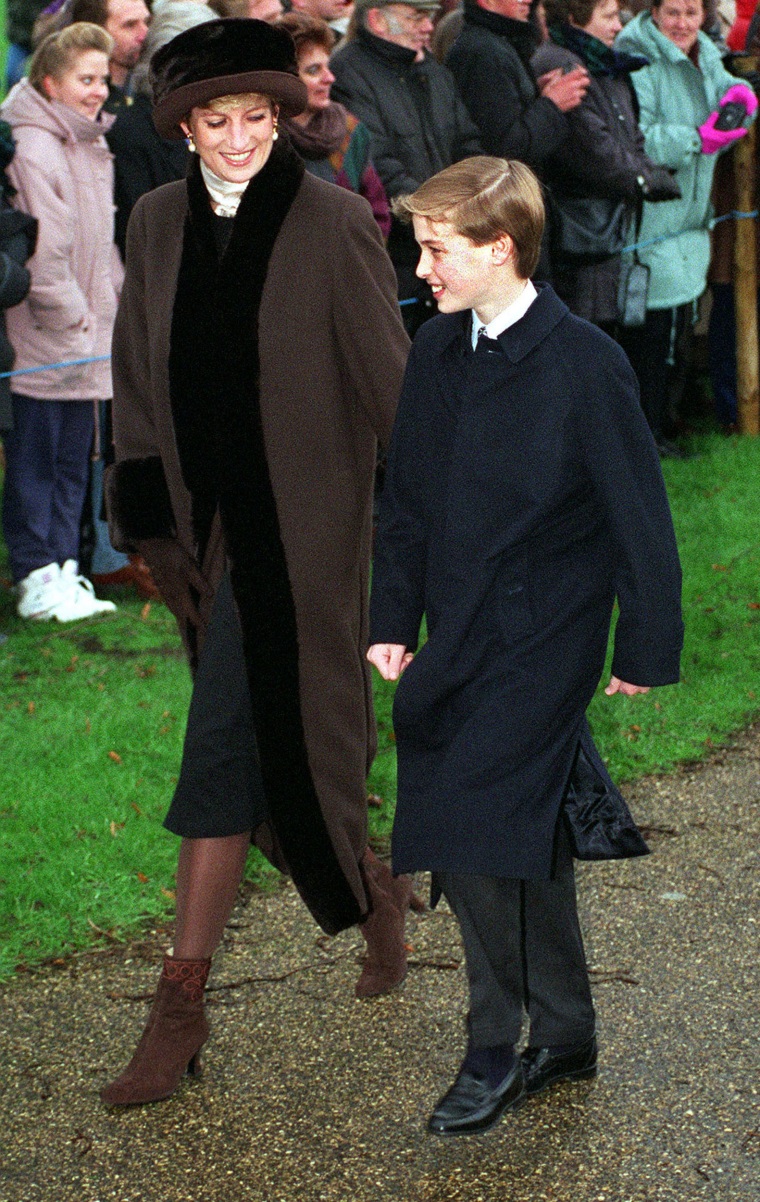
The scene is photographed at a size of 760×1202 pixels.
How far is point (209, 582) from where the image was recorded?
3977 millimetres

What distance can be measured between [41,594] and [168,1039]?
13.3 ft

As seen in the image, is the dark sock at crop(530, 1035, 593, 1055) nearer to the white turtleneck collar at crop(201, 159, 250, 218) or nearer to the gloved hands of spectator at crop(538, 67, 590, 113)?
the white turtleneck collar at crop(201, 159, 250, 218)

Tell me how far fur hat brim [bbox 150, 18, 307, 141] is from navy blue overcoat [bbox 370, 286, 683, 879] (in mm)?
632

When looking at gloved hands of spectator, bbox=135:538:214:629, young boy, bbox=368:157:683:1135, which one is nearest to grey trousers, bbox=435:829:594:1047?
young boy, bbox=368:157:683:1135

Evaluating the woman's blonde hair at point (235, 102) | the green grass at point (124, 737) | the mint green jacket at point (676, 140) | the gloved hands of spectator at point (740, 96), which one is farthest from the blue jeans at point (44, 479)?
the gloved hands of spectator at point (740, 96)

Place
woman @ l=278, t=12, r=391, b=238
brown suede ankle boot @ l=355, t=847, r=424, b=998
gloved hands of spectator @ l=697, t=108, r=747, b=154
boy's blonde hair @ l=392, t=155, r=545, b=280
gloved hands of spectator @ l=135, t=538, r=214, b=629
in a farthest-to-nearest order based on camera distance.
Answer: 1. gloved hands of spectator @ l=697, t=108, r=747, b=154
2. woman @ l=278, t=12, r=391, b=238
3. brown suede ankle boot @ l=355, t=847, r=424, b=998
4. gloved hands of spectator @ l=135, t=538, r=214, b=629
5. boy's blonde hair @ l=392, t=155, r=545, b=280

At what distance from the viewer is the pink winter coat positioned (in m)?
7.28

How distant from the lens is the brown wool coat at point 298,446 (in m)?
3.86

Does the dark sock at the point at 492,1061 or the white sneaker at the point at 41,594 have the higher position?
the dark sock at the point at 492,1061

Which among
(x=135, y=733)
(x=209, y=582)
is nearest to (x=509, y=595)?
(x=209, y=582)

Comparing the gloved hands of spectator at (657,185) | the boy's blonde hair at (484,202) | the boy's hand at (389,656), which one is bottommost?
the gloved hands of spectator at (657,185)

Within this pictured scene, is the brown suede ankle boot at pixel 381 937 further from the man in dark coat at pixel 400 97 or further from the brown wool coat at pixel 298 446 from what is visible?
the man in dark coat at pixel 400 97

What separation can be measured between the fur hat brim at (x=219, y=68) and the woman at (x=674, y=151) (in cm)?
668

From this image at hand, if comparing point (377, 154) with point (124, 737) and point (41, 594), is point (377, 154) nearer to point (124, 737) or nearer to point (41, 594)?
point (41, 594)
